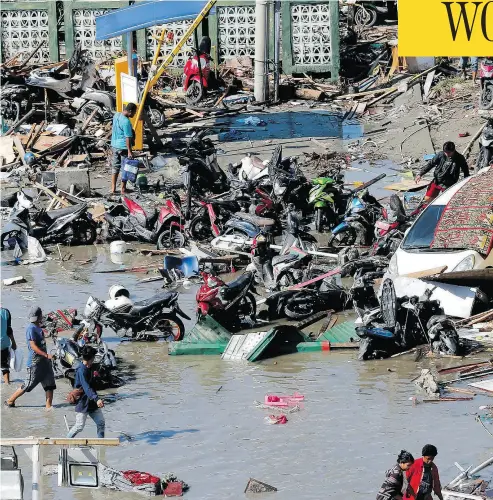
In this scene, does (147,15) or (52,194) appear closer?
(52,194)

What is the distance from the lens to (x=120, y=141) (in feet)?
80.3

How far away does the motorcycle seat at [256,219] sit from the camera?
2025 cm

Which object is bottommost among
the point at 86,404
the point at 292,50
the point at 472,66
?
the point at 86,404

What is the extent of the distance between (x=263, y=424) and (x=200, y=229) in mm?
8225

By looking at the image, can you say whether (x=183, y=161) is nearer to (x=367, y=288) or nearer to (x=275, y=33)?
(x=367, y=288)

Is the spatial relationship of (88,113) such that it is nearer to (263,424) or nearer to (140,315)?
(140,315)

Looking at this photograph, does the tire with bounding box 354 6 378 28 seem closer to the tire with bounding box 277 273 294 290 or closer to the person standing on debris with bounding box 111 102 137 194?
the person standing on debris with bounding box 111 102 137 194

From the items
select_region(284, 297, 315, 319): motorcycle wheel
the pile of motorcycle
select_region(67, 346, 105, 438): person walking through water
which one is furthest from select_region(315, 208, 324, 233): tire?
select_region(67, 346, 105, 438): person walking through water

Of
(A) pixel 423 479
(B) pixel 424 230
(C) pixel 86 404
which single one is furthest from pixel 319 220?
(A) pixel 423 479

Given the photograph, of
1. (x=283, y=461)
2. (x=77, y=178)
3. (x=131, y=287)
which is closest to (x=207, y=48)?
(x=77, y=178)

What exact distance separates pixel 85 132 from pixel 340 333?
13116 millimetres

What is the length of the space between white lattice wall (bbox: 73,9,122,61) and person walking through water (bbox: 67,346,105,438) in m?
22.1

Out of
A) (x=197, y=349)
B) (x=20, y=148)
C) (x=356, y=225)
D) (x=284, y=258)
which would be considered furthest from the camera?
(x=20, y=148)

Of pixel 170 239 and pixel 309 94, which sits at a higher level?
pixel 309 94
